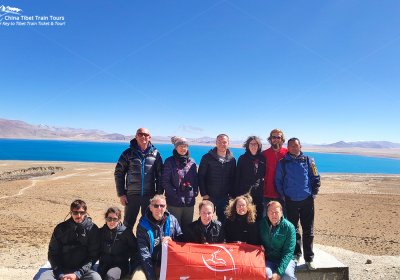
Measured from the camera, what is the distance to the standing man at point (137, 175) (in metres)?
5.62

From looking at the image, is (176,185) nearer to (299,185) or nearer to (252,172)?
(252,172)

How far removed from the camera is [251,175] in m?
5.66

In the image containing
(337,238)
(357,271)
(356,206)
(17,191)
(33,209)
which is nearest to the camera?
(357,271)

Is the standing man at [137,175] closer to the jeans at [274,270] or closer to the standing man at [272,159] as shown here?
the standing man at [272,159]

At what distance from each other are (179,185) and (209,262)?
148 cm

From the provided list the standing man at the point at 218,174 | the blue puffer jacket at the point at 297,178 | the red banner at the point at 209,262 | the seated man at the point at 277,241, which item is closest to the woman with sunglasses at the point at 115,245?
the red banner at the point at 209,262

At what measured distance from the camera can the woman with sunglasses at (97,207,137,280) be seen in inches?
183

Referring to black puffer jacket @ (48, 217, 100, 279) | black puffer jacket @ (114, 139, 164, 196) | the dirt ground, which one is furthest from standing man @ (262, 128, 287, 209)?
the dirt ground

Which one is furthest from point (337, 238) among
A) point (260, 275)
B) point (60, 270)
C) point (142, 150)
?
point (60, 270)

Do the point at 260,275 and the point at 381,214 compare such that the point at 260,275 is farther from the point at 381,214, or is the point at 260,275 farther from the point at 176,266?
the point at 381,214

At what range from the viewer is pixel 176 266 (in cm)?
445

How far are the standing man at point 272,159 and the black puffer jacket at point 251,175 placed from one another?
14 cm

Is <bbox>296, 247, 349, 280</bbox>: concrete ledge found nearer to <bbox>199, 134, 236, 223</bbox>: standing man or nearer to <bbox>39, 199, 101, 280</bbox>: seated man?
<bbox>199, 134, 236, 223</bbox>: standing man

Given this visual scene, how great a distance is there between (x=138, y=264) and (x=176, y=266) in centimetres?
62
